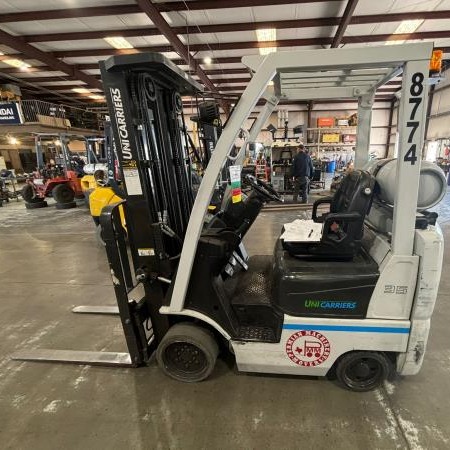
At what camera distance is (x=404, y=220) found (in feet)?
5.56

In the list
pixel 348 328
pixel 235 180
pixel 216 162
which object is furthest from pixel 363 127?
pixel 348 328

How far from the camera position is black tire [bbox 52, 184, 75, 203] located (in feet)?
36.1

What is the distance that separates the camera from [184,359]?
2.31 meters

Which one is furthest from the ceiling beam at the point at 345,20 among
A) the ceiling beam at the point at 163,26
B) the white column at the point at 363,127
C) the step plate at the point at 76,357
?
the step plate at the point at 76,357

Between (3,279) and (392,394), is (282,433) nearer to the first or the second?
(392,394)

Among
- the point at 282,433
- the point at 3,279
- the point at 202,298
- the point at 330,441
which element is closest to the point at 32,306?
the point at 3,279

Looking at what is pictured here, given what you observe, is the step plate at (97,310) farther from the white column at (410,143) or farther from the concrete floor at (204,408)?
the white column at (410,143)

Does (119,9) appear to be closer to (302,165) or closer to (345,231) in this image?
(302,165)

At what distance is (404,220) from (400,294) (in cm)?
53

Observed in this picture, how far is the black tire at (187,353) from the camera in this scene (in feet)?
7.20

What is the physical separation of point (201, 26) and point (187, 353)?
391 inches

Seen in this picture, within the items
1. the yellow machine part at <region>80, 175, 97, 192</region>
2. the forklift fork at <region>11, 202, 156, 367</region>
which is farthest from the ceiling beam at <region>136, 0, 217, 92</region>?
the forklift fork at <region>11, 202, 156, 367</region>

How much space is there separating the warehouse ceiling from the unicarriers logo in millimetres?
5892

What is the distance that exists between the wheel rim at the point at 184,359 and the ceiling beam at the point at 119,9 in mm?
8595
